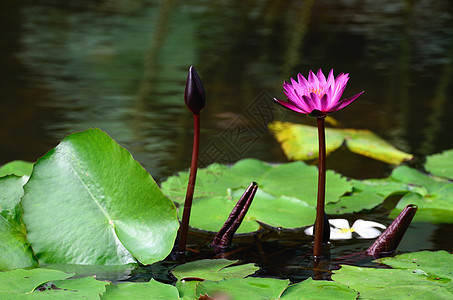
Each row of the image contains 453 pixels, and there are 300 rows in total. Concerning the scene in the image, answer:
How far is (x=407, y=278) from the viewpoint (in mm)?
913

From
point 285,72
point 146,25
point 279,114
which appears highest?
point 146,25

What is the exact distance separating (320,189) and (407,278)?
0.68 feet

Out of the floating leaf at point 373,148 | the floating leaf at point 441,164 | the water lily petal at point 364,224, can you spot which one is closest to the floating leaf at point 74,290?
the water lily petal at point 364,224

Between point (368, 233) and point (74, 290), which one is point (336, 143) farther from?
point (74, 290)

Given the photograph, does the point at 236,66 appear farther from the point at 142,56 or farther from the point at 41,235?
the point at 41,235

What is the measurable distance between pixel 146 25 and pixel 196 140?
3543mm

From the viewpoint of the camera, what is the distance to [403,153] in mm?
1791

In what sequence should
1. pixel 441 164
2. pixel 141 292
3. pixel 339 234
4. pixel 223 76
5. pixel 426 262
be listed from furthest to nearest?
pixel 223 76 < pixel 441 164 < pixel 339 234 < pixel 426 262 < pixel 141 292

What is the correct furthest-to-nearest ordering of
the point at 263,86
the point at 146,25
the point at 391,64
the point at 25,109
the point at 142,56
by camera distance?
the point at 146,25
the point at 142,56
the point at 391,64
the point at 263,86
the point at 25,109

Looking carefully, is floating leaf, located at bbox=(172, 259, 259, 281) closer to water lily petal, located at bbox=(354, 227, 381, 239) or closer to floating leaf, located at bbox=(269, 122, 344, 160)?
water lily petal, located at bbox=(354, 227, 381, 239)

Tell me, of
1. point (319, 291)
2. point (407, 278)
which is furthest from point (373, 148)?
point (319, 291)

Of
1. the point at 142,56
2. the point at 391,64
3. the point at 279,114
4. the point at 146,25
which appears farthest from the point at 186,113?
the point at 146,25

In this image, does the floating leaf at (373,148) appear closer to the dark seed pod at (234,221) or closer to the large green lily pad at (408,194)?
the large green lily pad at (408,194)

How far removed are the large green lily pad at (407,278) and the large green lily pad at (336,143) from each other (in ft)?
2.57
